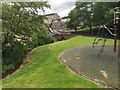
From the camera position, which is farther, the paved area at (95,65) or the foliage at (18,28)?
the foliage at (18,28)

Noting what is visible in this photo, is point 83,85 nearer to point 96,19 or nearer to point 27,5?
point 27,5

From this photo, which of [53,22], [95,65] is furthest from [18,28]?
[53,22]

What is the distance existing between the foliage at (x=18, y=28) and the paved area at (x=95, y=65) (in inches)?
206

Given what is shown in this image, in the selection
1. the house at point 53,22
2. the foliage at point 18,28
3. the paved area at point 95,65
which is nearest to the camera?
the paved area at point 95,65

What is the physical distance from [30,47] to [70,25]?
24906mm

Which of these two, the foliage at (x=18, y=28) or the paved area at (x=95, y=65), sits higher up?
the foliage at (x=18, y=28)

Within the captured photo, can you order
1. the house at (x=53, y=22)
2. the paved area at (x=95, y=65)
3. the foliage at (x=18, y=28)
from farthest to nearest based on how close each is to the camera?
the house at (x=53, y=22), the foliage at (x=18, y=28), the paved area at (x=95, y=65)

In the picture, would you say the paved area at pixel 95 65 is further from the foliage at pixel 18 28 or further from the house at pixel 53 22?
the house at pixel 53 22

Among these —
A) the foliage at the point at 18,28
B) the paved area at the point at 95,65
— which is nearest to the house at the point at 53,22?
the foliage at the point at 18,28

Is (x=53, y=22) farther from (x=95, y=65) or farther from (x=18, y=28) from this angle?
(x=95, y=65)

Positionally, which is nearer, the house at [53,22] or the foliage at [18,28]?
the foliage at [18,28]

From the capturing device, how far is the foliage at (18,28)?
757 inches

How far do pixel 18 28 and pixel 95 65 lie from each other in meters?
8.69

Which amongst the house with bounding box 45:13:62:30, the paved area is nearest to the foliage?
the paved area
